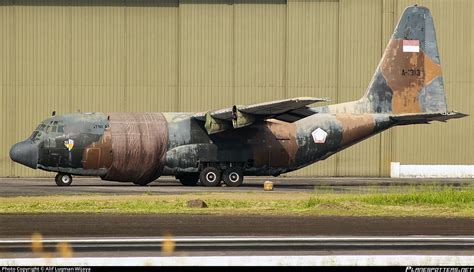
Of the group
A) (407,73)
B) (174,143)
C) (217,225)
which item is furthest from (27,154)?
(217,225)

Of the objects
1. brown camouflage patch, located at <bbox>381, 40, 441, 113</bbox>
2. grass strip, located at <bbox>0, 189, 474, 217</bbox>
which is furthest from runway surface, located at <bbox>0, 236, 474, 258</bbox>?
brown camouflage patch, located at <bbox>381, 40, 441, 113</bbox>

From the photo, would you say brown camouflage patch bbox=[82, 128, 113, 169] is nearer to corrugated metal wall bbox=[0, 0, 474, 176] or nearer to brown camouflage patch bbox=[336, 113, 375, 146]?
brown camouflage patch bbox=[336, 113, 375, 146]

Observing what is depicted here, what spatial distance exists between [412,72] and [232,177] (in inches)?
426

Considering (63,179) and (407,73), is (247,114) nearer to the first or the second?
(63,179)

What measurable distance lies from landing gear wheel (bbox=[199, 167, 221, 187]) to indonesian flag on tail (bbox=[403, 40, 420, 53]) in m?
11.8

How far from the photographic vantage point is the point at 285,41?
196ft

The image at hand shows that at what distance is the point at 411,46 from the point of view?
47.9 m

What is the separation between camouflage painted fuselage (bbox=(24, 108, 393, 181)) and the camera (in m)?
42.1

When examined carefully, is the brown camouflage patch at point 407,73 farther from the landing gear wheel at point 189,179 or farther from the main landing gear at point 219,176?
the landing gear wheel at point 189,179

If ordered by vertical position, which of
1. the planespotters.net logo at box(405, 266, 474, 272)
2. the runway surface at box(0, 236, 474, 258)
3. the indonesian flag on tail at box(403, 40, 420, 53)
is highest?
the indonesian flag on tail at box(403, 40, 420, 53)

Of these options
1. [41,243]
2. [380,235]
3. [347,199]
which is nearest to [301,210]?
[347,199]

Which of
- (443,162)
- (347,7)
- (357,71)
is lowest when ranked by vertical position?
(443,162)

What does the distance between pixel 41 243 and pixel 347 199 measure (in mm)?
15658

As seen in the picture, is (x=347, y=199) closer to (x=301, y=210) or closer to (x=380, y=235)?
(x=301, y=210)
